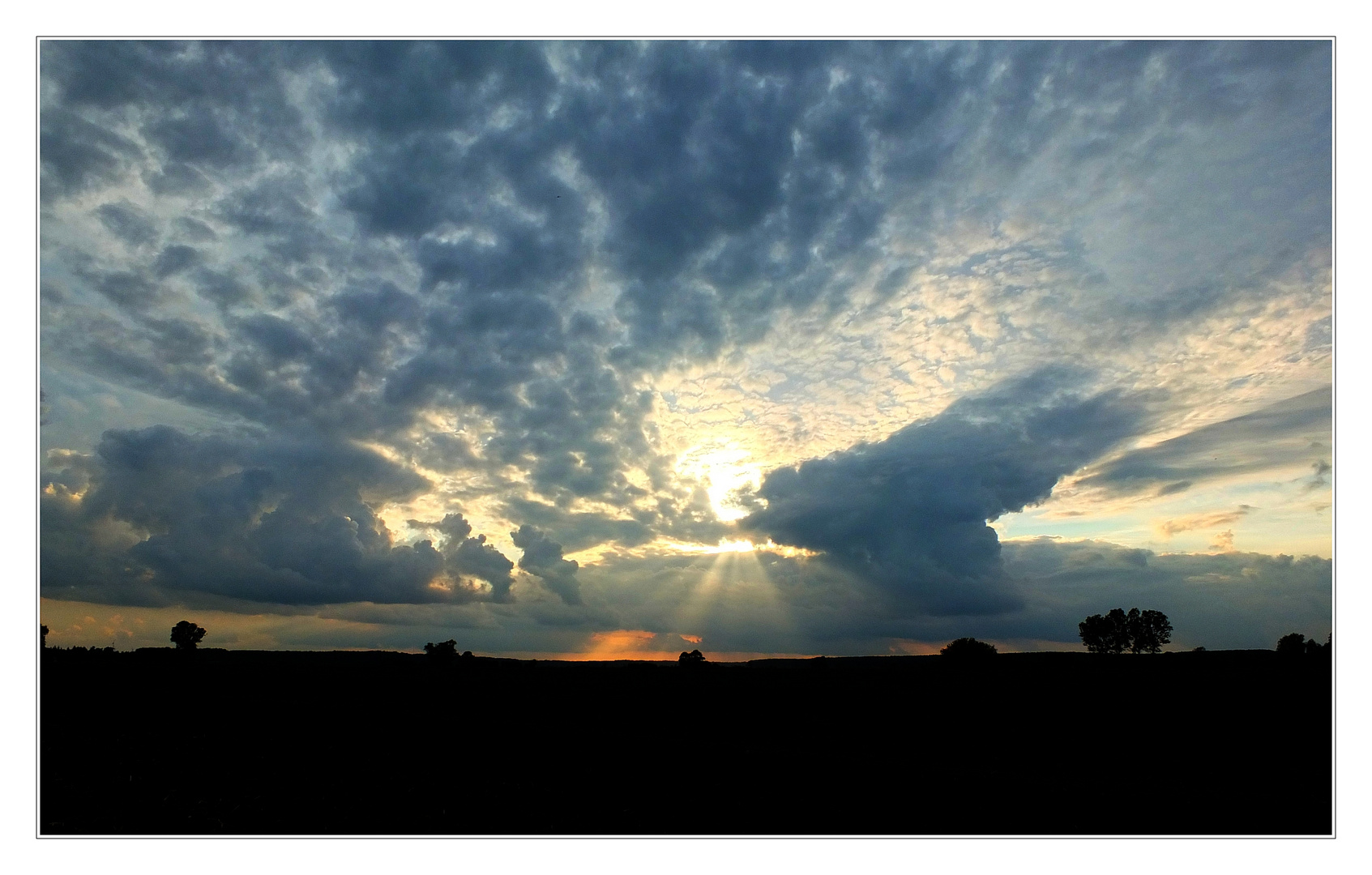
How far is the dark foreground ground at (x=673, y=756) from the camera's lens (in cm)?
2498

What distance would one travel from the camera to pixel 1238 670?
68375 millimetres

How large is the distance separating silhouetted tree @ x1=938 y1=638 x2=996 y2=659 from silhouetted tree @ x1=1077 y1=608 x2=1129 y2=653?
48365 mm

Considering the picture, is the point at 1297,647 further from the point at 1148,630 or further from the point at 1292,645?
the point at 1148,630

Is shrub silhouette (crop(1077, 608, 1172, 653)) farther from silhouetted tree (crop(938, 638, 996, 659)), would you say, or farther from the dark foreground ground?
the dark foreground ground

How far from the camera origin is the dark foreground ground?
2498cm

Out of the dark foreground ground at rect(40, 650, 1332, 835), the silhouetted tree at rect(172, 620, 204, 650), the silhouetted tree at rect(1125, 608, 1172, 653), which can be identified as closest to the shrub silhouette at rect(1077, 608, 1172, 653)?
the silhouetted tree at rect(1125, 608, 1172, 653)

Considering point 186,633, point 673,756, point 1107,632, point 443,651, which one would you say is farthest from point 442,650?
point 1107,632

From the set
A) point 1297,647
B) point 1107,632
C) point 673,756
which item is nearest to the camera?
point 673,756

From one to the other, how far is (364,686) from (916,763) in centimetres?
4605

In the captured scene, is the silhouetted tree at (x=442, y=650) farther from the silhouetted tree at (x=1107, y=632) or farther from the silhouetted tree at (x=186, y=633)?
the silhouetted tree at (x=1107, y=632)

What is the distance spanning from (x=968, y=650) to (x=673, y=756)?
83.4m

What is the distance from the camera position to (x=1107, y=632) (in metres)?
144
